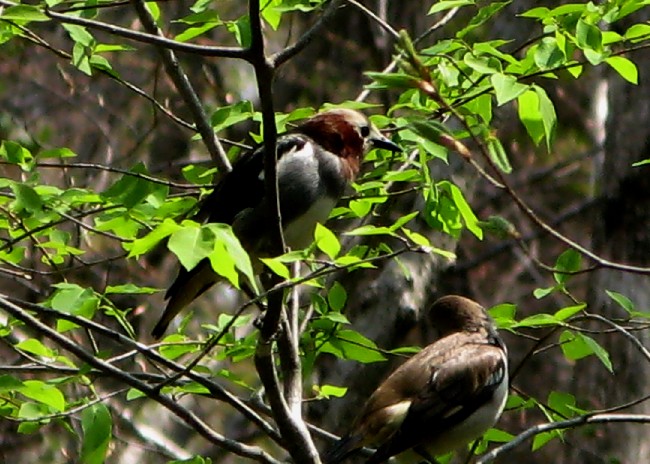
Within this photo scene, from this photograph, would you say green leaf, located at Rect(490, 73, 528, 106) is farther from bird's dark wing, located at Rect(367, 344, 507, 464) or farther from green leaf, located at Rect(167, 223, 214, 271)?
bird's dark wing, located at Rect(367, 344, 507, 464)

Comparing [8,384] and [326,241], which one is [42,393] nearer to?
[8,384]

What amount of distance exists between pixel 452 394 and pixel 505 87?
6.39 ft

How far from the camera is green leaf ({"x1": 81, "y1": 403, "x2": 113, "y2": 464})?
13.1 feet

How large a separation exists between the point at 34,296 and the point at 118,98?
304cm

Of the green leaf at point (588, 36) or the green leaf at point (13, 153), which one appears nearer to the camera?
→ the green leaf at point (588, 36)

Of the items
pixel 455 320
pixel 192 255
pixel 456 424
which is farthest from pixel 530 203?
pixel 192 255

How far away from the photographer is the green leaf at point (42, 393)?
4020 mm

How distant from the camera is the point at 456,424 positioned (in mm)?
5281

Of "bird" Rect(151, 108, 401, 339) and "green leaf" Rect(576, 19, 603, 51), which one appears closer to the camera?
"green leaf" Rect(576, 19, 603, 51)

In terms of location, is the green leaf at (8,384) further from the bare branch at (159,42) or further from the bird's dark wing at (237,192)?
the bare branch at (159,42)

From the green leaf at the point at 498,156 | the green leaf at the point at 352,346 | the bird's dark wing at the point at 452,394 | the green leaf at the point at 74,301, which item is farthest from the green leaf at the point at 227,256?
the bird's dark wing at the point at 452,394

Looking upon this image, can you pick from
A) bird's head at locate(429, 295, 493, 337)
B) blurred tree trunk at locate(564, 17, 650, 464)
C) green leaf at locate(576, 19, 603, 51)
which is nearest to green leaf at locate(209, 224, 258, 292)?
green leaf at locate(576, 19, 603, 51)

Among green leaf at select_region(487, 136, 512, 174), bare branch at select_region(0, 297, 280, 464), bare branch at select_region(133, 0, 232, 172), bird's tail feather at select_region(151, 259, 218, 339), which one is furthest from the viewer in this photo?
bird's tail feather at select_region(151, 259, 218, 339)

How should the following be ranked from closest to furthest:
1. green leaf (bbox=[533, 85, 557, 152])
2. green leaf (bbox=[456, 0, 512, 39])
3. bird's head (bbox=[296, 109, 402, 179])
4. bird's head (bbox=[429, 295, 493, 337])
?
green leaf (bbox=[533, 85, 557, 152]), green leaf (bbox=[456, 0, 512, 39]), bird's head (bbox=[296, 109, 402, 179]), bird's head (bbox=[429, 295, 493, 337])
